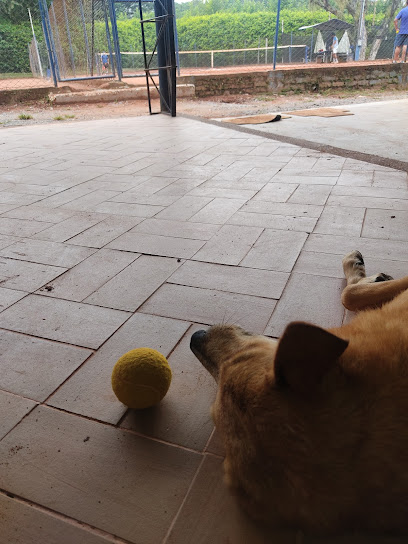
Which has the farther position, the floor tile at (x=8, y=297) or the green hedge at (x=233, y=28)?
the green hedge at (x=233, y=28)

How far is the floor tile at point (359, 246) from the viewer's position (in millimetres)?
2613

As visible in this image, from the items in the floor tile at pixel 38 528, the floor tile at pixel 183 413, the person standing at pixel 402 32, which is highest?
the person standing at pixel 402 32

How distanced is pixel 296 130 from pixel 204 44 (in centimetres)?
2602

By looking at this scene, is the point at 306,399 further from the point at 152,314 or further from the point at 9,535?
the point at 152,314

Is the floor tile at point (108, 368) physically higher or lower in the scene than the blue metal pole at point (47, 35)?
lower

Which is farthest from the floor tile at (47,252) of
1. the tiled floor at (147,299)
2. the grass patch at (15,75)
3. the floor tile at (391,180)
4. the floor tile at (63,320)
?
the grass patch at (15,75)

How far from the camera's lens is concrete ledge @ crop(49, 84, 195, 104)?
13.5 metres

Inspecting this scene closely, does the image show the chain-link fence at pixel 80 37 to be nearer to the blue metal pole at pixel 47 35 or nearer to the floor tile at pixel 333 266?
the blue metal pole at pixel 47 35

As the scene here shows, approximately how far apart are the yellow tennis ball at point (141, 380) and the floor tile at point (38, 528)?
1.42 ft

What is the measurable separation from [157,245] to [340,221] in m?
1.44

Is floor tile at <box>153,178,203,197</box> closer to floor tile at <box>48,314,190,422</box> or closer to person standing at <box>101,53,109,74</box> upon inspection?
floor tile at <box>48,314,190,422</box>

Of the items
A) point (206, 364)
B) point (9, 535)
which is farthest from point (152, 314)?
point (9, 535)

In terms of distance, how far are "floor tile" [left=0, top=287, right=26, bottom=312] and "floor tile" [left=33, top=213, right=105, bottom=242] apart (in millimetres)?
795

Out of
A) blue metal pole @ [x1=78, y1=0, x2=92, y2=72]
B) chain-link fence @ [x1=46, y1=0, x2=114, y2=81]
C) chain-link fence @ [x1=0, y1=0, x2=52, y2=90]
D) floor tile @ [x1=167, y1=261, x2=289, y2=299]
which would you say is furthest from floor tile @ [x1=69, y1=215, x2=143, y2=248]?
chain-link fence @ [x1=0, y1=0, x2=52, y2=90]
